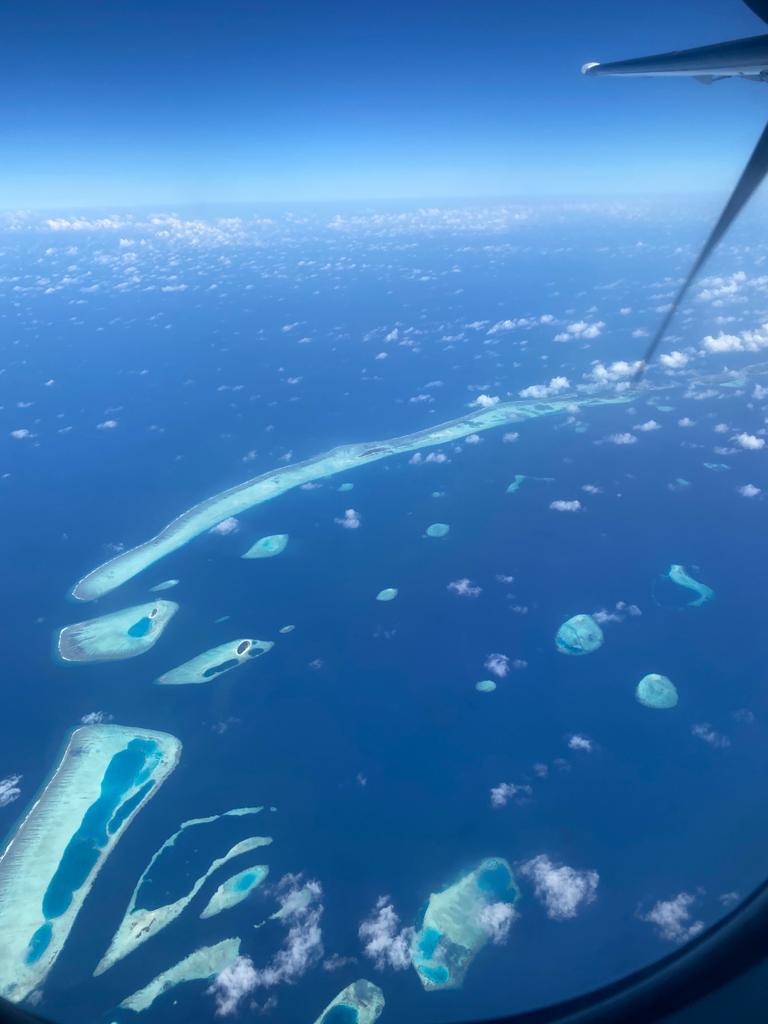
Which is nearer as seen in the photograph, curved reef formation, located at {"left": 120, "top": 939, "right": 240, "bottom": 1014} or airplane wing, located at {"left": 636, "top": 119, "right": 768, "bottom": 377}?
airplane wing, located at {"left": 636, "top": 119, "right": 768, "bottom": 377}

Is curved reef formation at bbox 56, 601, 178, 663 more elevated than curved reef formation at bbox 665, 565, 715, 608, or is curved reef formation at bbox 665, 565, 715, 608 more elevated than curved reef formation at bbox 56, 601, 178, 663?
curved reef formation at bbox 665, 565, 715, 608

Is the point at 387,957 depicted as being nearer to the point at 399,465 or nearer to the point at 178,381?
the point at 399,465

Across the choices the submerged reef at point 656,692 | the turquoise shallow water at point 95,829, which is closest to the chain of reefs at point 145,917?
the turquoise shallow water at point 95,829

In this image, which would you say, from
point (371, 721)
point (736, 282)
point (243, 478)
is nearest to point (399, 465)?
point (243, 478)

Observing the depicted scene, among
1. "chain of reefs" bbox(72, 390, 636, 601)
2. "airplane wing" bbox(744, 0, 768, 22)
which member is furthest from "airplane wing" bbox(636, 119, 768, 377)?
"chain of reefs" bbox(72, 390, 636, 601)

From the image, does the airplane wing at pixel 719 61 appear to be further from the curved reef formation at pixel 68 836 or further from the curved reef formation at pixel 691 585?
the curved reef formation at pixel 691 585

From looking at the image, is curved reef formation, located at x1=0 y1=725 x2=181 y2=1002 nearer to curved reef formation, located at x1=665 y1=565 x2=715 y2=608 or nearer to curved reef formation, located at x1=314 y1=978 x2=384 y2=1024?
curved reef formation, located at x1=314 y1=978 x2=384 y2=1024
